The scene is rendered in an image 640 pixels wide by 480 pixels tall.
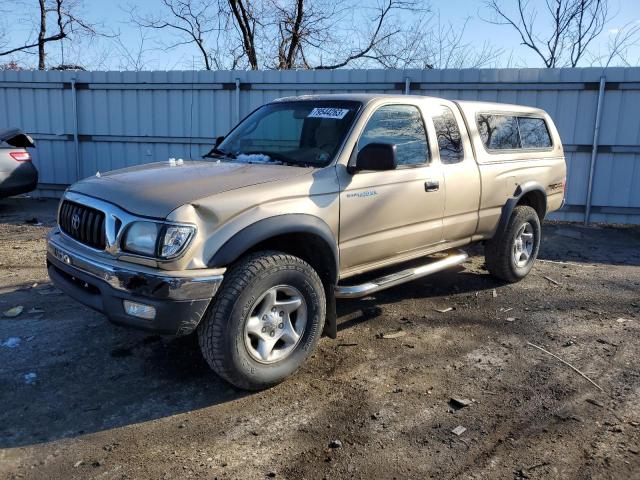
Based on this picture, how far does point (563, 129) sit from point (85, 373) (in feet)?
28.3

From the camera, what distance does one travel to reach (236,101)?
10414mm

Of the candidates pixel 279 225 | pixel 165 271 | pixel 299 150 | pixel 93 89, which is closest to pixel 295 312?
pixel 279 225

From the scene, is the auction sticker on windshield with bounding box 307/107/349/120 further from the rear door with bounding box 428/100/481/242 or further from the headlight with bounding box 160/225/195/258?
the headlight with bounding box 160/225/195/258

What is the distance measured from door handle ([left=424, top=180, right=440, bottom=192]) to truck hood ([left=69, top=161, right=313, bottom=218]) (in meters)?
1.18

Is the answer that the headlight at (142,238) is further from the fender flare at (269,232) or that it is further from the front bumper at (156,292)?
the fender flare at (269,232)

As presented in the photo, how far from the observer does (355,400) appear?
349 cm

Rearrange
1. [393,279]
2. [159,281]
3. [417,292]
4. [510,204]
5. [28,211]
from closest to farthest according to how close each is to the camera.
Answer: [159,281], [393,279], [510,204], [417,292], [28,211]

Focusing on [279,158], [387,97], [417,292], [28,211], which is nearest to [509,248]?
[417,292]

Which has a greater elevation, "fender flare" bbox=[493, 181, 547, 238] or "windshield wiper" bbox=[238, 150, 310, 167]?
"windshield wiper" bbox=[238, 150, 310, 167]

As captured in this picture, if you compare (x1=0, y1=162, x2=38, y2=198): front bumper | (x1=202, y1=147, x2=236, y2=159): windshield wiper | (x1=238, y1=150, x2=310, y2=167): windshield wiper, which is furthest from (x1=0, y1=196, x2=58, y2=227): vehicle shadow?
(x1=238, y1=150, x2=310, y2=167): windshield wiper

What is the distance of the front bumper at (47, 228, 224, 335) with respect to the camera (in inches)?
120

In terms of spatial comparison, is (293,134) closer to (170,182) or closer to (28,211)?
(170,182)

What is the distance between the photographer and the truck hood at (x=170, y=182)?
3.21 m

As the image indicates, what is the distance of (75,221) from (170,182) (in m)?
0.71
